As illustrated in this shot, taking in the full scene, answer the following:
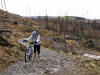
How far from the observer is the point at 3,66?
29.4 feet

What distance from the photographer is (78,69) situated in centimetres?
926

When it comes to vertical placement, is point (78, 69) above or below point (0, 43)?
below

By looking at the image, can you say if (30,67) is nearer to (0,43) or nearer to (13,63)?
(13,63)

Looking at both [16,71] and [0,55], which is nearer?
[16,71]

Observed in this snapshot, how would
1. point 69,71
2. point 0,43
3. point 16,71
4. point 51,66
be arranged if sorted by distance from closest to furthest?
point 16,71
point 69,71
point 51,66
point 0,43

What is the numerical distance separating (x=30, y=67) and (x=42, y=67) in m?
0.76

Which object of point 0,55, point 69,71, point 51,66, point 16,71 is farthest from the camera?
point 0,55

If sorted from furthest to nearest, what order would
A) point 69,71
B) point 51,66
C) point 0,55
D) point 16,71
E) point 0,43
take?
point 0,43 < point 0,55 < point 51,66 < point 69,71 < point 16,71

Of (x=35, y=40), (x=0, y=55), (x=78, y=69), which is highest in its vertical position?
(x=35, y=40)

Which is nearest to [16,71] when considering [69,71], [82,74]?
[69,71]

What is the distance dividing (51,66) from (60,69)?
0.73 meters

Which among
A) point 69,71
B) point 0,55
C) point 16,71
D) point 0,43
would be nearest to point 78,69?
point 69,71

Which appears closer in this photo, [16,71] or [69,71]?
[16,71]

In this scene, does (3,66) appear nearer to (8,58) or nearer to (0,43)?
(8,58)
